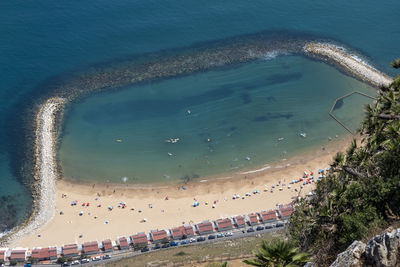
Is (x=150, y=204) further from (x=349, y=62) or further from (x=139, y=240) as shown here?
(x=349, y=62)

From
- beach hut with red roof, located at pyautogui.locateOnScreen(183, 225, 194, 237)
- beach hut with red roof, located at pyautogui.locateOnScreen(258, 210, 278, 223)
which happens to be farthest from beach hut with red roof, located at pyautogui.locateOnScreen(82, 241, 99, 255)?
beach hut with red roof, located at pyautogui.locateOnScreen(258, 210, 278, 223)

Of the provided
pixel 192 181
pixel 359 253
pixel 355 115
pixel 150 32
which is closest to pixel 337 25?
pixel 355 115

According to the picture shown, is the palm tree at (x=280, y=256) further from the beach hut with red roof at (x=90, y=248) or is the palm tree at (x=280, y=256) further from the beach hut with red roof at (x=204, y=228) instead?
the beach hut with red roof at (x=90, y=248)

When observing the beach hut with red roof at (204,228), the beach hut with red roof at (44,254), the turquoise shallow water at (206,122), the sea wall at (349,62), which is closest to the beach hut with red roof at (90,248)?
the beach hut with red roof at (44,254)

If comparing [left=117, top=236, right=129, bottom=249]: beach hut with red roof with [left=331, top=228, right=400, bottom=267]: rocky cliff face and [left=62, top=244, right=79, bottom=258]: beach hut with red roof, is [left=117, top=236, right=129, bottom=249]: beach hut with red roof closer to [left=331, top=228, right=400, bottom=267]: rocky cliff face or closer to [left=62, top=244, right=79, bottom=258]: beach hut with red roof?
[left=62, top=244, right=79, bottom=258]: beach hut with red roof

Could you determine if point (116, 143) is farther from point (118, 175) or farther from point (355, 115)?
point (355, 115)

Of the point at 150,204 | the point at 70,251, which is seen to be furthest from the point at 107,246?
the point at 150,204
